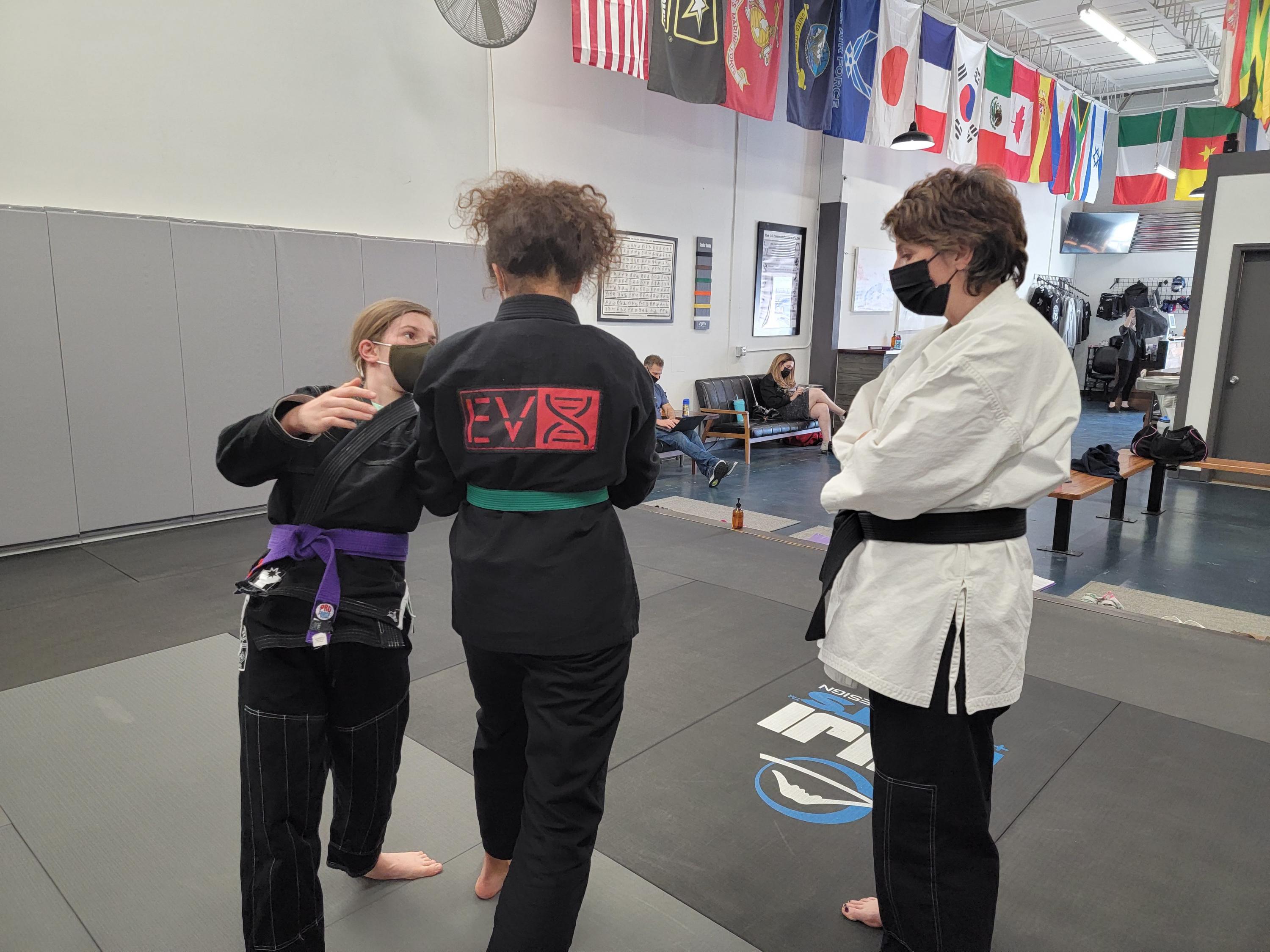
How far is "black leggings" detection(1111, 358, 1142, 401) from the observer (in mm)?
12742

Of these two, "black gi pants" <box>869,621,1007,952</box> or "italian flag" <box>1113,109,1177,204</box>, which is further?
"italian flag" <box>1113,109,1177,204</box>

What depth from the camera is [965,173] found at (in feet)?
4.55

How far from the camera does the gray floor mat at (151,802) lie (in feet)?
5.81

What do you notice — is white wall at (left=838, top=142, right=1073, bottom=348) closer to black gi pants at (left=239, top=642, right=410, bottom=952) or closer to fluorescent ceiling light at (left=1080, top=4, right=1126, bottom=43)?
fluorescent ceiling light at (left=1080, top=4, right=1126, bottom=43)

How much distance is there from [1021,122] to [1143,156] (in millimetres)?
4483

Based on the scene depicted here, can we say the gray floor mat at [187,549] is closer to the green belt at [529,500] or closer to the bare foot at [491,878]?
the bare foot at [491,878]

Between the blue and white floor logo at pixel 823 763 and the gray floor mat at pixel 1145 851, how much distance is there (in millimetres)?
250

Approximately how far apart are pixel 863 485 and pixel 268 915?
1270mm

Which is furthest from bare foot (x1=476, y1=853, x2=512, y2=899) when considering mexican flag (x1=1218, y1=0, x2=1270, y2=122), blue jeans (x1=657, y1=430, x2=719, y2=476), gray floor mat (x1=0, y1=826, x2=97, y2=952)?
mexican flag (x1=1218, y1=0, x2=1270, y2=122)

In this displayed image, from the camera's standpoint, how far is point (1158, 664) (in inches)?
124

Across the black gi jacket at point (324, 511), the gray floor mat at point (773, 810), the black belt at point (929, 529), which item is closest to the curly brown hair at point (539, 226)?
the black gi jacket at point (324, 511)

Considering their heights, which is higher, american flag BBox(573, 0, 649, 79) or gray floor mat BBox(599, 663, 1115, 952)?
american flag BBox(573, 0, 649, 79)

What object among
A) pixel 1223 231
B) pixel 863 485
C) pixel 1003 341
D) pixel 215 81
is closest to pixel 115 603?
pixel 215 81

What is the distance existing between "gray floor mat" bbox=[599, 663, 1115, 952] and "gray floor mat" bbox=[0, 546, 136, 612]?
3.15 meters
